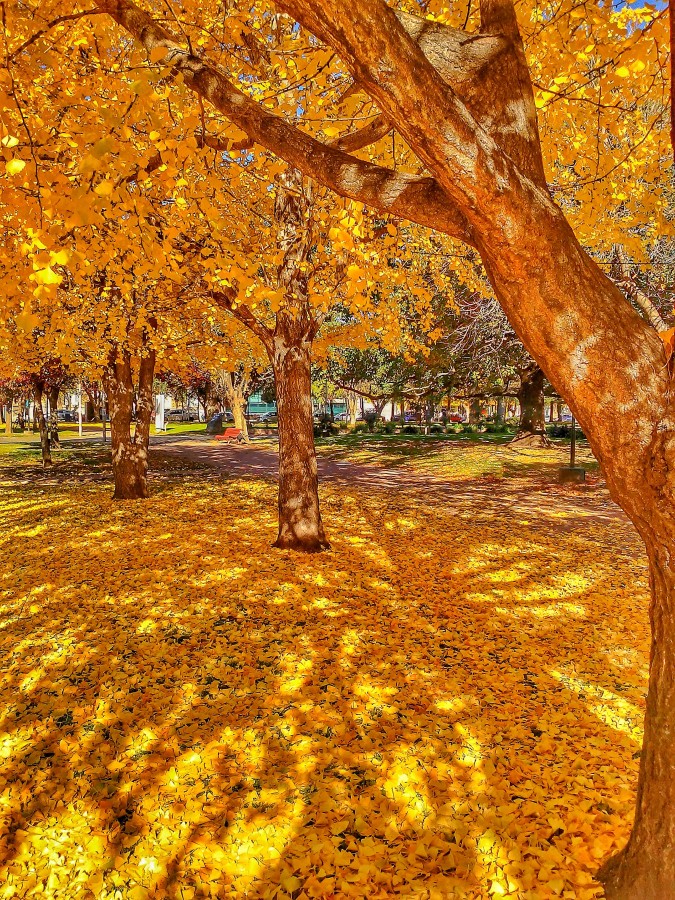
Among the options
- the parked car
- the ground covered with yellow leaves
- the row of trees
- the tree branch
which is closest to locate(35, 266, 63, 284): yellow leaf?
the row of trees

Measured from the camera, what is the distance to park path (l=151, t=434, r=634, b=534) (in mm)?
10375

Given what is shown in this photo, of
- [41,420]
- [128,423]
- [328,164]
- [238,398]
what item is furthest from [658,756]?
[238,398]

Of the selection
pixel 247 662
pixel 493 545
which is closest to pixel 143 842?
pixel 247 662

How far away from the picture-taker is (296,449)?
752 centimetres

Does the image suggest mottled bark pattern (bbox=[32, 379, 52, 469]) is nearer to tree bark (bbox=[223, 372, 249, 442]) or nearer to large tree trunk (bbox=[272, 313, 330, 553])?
tree bark (bbox=[223, 372, 249, 442])

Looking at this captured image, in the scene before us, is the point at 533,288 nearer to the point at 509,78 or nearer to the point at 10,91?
the point at 509,78

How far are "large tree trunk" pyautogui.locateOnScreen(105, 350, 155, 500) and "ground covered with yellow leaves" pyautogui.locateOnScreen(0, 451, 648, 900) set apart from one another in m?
4.29

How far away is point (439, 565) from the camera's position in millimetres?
7262

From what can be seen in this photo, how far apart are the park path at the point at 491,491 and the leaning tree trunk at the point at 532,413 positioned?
7.01 m

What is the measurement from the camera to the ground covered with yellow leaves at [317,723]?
2.52 meters

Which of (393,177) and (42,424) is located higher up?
(393,177)

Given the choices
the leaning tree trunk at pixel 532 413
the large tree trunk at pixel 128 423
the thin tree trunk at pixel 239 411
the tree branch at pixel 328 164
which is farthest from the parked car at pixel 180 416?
the tree branch at pixel 328 164

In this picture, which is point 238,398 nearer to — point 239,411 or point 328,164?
point 239,411

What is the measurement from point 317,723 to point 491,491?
10.8 m
